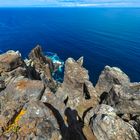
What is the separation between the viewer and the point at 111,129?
80.8 feet

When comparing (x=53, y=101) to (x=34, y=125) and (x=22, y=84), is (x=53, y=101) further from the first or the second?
(x=34, y=125)

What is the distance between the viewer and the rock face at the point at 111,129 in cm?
2434

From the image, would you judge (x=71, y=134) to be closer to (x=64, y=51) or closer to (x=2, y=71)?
(x=2, y=71)

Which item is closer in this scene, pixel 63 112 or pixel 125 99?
pixel 63 112

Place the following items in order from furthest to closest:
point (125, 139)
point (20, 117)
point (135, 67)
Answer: point (135, 67) → point (125, 139) → point (20, 117)

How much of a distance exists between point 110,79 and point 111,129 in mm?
26442

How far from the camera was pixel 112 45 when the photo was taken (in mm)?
159875

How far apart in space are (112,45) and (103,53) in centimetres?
2307

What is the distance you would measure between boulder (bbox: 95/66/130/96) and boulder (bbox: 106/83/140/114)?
11508mm

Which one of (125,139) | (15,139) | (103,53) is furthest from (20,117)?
(103,53)

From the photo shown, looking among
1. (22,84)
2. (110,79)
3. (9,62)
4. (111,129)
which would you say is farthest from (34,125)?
(9,62)

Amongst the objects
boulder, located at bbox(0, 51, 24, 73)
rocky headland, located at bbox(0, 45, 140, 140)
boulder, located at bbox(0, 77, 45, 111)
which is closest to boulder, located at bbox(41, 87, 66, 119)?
rocky headland, located at bbox(0, 45, 140, 140)

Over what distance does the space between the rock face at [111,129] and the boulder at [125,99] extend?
22.8 ft

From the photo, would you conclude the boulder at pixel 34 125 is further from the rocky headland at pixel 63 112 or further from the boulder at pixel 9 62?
the boulder at pixel 9 62
